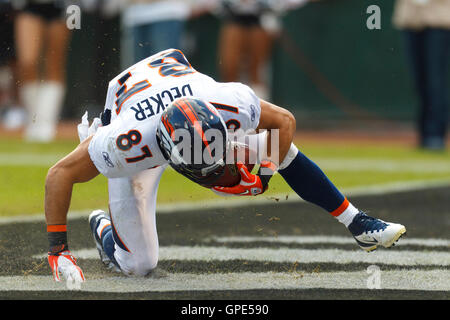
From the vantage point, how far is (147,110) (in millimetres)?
4012

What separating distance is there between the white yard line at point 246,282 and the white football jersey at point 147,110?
1.65 ft

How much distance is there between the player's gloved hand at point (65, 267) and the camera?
13.1 ft

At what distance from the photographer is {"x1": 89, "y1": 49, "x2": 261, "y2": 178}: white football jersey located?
12.9 feet

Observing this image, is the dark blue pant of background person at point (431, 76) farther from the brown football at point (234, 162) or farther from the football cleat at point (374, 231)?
the brown football at point (234, 162)

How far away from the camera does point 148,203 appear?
4.55 meters

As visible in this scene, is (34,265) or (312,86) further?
(312,86)

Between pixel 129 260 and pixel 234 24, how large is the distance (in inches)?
323

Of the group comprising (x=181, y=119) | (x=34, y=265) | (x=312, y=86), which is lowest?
(x=312, y=86)

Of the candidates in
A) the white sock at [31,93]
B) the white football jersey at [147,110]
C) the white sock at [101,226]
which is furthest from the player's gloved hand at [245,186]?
the white sock at [31,93]

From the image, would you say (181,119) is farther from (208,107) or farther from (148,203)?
(148,203)

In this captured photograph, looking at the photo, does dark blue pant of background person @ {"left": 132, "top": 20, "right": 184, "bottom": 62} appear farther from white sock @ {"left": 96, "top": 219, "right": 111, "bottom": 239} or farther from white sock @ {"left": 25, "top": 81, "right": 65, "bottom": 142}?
white sock @ {"left": 96, "top": 219, "right": 111, "bottom": 239}

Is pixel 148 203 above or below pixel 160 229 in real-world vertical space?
above

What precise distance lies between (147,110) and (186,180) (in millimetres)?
4092
